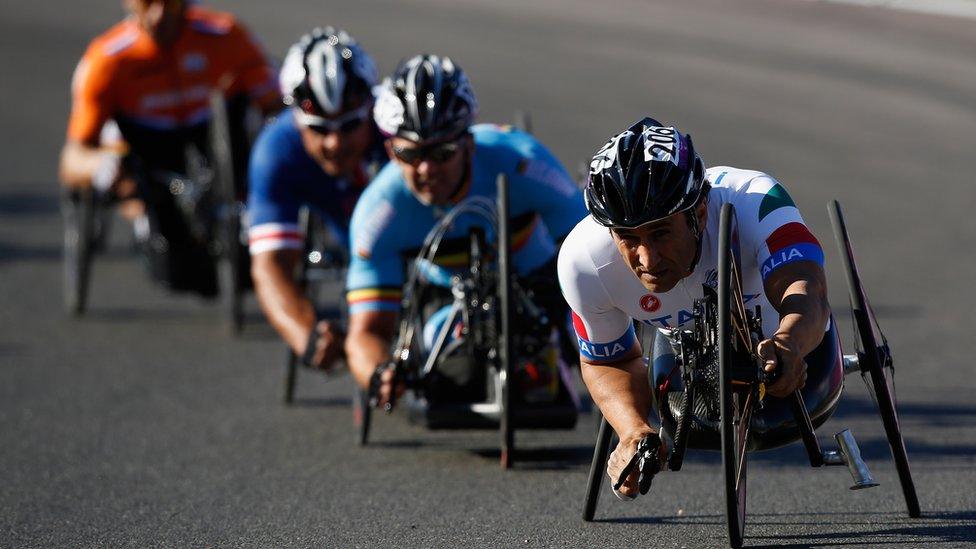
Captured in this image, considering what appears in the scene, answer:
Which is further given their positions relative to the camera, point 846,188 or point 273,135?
point 846,188

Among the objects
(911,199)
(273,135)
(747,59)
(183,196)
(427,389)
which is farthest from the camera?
(747,59)

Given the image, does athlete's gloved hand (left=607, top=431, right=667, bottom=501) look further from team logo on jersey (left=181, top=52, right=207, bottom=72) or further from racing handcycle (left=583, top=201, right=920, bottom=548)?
team logo on jersey (left=181, top=52, right=207, bottom=72)

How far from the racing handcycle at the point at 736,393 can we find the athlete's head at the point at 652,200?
13 centimetres

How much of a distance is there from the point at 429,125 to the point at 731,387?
234cm

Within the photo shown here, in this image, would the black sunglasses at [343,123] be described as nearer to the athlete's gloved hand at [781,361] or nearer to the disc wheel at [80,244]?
the disc wheel at [80,244]

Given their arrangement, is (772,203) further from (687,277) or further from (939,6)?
(939,6)

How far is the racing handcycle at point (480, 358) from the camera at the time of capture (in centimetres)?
652

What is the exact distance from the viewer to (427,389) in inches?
264

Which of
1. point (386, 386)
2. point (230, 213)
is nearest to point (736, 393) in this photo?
point (386, 386)

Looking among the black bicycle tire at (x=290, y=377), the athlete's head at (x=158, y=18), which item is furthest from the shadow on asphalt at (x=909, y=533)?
the athlete's head at (x=158, y=18)

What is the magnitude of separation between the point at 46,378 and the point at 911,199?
675 cm

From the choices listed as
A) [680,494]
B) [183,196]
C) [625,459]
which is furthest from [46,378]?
[625,459]

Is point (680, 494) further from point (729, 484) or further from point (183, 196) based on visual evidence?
point (183, 196)

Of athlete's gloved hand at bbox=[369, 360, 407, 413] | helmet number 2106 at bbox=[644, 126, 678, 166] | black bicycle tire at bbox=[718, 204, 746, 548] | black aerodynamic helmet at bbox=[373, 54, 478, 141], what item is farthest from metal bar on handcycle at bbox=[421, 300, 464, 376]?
black bicycle tire at bbox=[718, 204, 746, 548]
